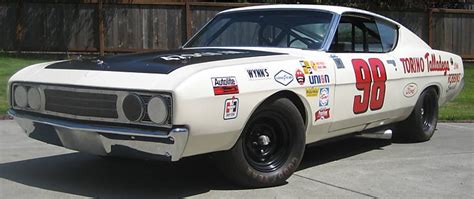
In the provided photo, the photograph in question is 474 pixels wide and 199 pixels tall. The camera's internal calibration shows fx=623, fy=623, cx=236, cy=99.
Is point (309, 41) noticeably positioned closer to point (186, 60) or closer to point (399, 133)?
point (186, 60)

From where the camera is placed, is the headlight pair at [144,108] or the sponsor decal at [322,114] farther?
the sponsor decal at [322,114]

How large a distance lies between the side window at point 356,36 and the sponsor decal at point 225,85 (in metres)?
1.62

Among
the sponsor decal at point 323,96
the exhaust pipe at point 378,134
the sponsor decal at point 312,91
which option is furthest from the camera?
the exhaust pipe at point 378,134

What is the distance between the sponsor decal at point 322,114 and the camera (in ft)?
17.9

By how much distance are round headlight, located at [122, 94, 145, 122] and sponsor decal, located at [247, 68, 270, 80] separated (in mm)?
896

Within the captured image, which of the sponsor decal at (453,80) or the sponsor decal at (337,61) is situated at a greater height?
the sponsor decal at (337,61)

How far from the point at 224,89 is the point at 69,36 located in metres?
13.1

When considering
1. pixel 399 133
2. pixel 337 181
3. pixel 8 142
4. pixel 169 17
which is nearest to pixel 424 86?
pixel 399 133

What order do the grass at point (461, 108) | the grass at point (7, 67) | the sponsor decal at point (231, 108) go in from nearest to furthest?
1. the sponsor decal at point (231, 108)
2. the grass at point (461, 108)
3. the grass at point (7, 67)

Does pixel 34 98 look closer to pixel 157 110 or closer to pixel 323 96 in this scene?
pixel 157 110

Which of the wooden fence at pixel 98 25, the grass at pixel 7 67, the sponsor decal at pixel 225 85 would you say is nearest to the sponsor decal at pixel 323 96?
the sponsor decal at pixel 225 85

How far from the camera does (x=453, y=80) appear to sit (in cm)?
802

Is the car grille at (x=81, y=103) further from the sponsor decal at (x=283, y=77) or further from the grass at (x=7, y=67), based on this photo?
the grass at (x=7, y=67)

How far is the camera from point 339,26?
620 cm
